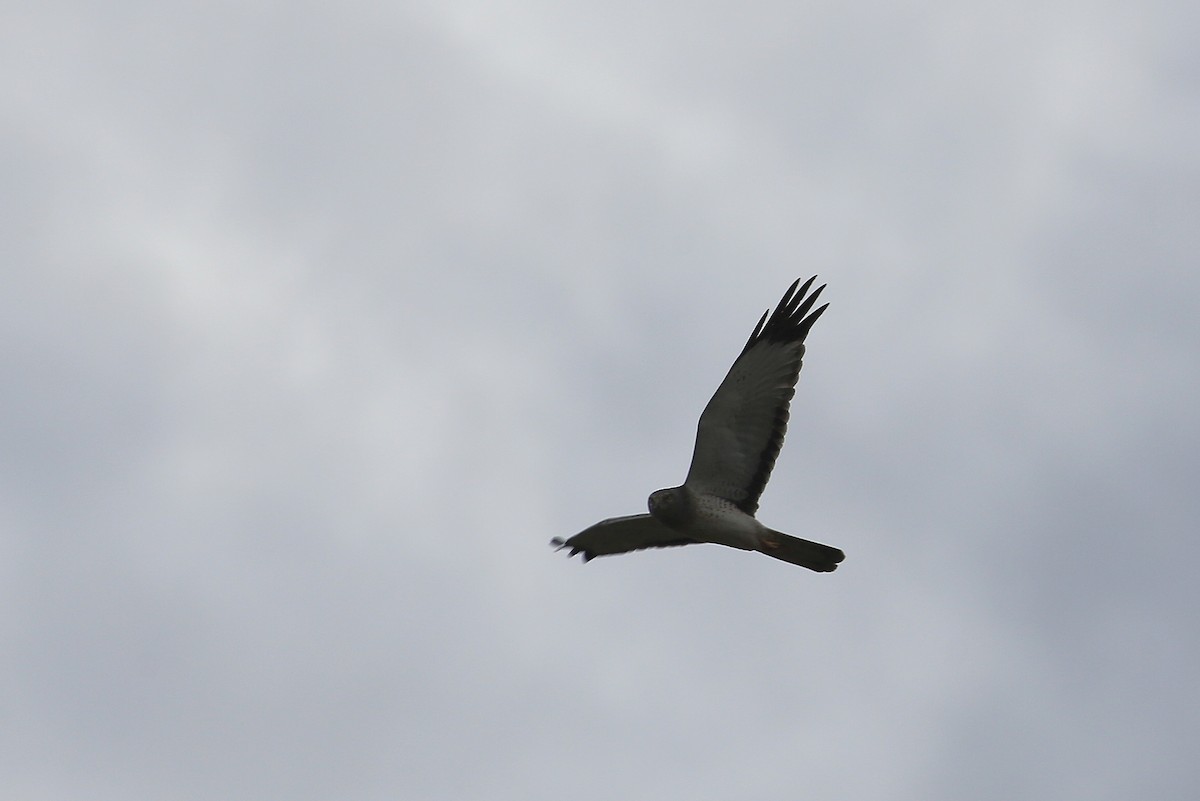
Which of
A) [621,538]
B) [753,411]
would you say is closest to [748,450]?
[753,411]

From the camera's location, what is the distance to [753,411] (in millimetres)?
13766

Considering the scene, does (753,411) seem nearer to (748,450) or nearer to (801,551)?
(748,450)

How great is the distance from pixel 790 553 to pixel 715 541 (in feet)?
2.40

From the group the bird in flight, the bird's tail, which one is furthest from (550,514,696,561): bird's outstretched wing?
the bird's tail

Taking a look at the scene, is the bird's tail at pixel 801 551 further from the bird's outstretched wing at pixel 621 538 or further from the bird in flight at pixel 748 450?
the bird's outstretched wing at pixel 621 538

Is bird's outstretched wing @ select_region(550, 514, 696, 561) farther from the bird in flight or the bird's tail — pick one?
the bird's tail

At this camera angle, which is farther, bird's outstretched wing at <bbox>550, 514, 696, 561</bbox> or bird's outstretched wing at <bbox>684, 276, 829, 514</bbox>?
bird's outstretched wing at <bbox>550, 514, 696, 561</bbox>

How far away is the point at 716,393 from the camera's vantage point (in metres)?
13.6

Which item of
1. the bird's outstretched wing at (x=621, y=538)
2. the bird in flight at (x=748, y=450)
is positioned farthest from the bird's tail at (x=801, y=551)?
the bird's outstretched wing at (x=621, y=538)

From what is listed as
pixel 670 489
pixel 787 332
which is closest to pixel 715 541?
pixel 670 489

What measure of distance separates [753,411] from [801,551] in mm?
1384

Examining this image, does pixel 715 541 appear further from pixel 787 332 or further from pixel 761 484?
pixel 787 332

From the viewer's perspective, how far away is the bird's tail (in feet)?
44.6

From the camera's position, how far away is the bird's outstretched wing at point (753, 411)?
1363 centimetres
